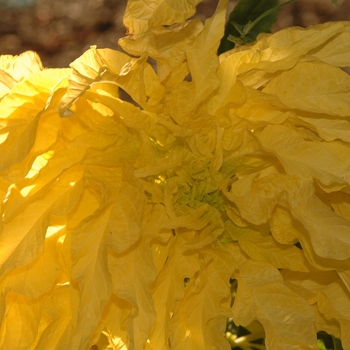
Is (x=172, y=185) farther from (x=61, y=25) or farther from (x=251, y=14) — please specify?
(x=61, y=25)

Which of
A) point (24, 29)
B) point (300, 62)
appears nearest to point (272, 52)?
point (300, 62)

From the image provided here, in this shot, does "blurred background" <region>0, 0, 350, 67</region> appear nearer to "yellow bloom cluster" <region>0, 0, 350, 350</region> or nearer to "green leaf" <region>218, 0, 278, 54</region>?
"green leaf" <region>218, 0, 278, 54</region>

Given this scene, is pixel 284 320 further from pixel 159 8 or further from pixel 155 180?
pixel 159 8

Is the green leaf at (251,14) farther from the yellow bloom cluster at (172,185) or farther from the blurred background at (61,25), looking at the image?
the blurred background at (61,25)

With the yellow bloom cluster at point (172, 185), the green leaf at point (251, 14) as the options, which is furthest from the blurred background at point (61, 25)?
the yellow bloom cluster at point (172, 185)

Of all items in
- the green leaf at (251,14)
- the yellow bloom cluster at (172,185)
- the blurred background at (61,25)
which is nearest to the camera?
the yellow bloom cluster at (172,185)

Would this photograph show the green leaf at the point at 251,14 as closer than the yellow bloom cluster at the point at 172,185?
No
